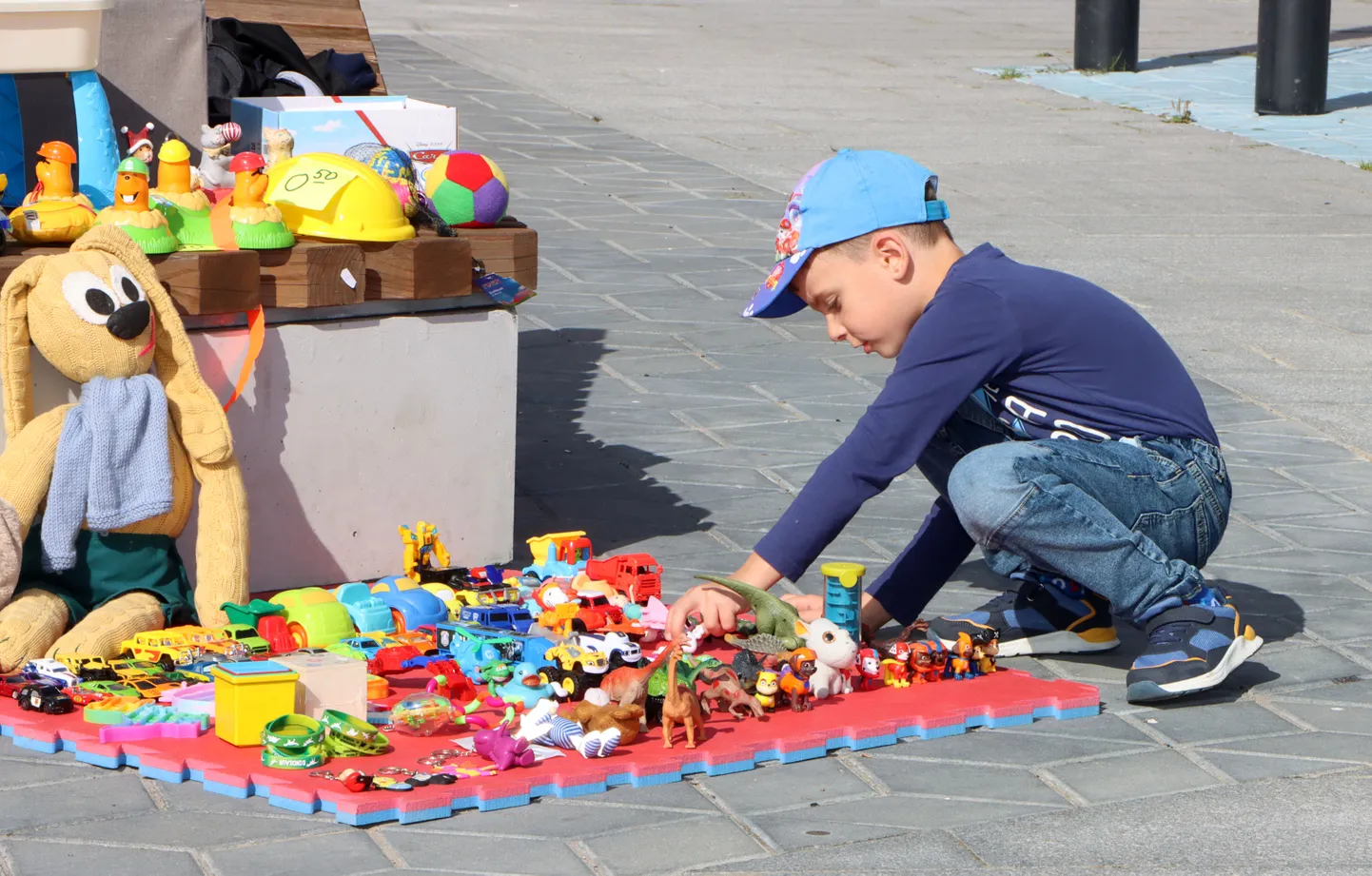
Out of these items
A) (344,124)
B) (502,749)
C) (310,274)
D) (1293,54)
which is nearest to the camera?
(502,749)

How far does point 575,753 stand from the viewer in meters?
3.21

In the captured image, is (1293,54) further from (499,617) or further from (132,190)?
(132,190)

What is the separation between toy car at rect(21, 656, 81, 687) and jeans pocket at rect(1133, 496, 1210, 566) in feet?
6.85

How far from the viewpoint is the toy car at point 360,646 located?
365 cm

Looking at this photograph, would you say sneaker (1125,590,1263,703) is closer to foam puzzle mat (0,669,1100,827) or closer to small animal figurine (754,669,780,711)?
foam puzzle mat (0,669,1100,827)

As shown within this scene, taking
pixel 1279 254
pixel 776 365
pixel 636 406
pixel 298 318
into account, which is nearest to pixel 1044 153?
pixel 1279 254

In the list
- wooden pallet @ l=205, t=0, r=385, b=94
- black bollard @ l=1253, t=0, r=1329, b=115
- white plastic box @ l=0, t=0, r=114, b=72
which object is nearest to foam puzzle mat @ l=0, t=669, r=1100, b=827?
white plastic box @ l=0, t=0, r=114, b=72

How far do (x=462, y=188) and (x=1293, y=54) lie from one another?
9.50m

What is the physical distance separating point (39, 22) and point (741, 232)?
475cm

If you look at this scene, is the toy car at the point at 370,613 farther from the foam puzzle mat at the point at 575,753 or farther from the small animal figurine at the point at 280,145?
the small animal figurine at the point at 280,145

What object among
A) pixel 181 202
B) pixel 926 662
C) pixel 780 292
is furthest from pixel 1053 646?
pixel 181 202

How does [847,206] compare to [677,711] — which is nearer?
[677,711]

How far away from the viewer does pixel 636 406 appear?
5.86m

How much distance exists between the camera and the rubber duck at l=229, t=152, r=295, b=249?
3.97 metres
